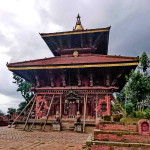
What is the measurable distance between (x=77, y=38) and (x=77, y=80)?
4876mm

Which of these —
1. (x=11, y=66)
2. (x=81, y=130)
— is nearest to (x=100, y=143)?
(x=81, y=130)

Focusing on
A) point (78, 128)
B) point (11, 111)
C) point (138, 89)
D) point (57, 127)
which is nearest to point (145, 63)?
point (138, 89)

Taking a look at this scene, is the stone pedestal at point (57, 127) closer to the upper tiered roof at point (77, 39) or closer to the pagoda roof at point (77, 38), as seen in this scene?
the upper tiered roof at point (77, 39)

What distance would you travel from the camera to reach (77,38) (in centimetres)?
1889

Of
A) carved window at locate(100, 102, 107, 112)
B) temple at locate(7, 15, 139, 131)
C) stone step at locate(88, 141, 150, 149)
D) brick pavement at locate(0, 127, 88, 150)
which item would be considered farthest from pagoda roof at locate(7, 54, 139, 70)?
stone step at locate(88, 141, 150, 149)

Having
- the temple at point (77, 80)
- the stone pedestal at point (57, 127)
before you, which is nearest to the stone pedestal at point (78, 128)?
the stone pedestal at point (57, 127)

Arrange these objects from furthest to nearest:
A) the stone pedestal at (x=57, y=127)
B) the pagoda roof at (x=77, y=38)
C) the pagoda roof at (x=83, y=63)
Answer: the pagoda roof at (x=77, y=38)
the pagoda roof at (x=83, y=63)
the stone pedestal at (x=57, y=127)

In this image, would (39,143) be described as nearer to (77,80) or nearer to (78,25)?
(77,80)

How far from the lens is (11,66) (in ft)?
54.6

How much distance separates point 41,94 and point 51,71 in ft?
8.23

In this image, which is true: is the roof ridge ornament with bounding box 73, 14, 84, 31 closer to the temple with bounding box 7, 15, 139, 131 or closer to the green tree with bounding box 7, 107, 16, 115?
the temple with bounding box 7, 15, 139, 131

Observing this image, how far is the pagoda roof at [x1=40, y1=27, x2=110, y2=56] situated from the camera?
17953 millimetres

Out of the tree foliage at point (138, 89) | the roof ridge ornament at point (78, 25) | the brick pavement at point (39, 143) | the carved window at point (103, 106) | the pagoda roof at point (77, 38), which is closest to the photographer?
the brick pavement at point (39, 143)

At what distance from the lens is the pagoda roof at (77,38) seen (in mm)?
17953
